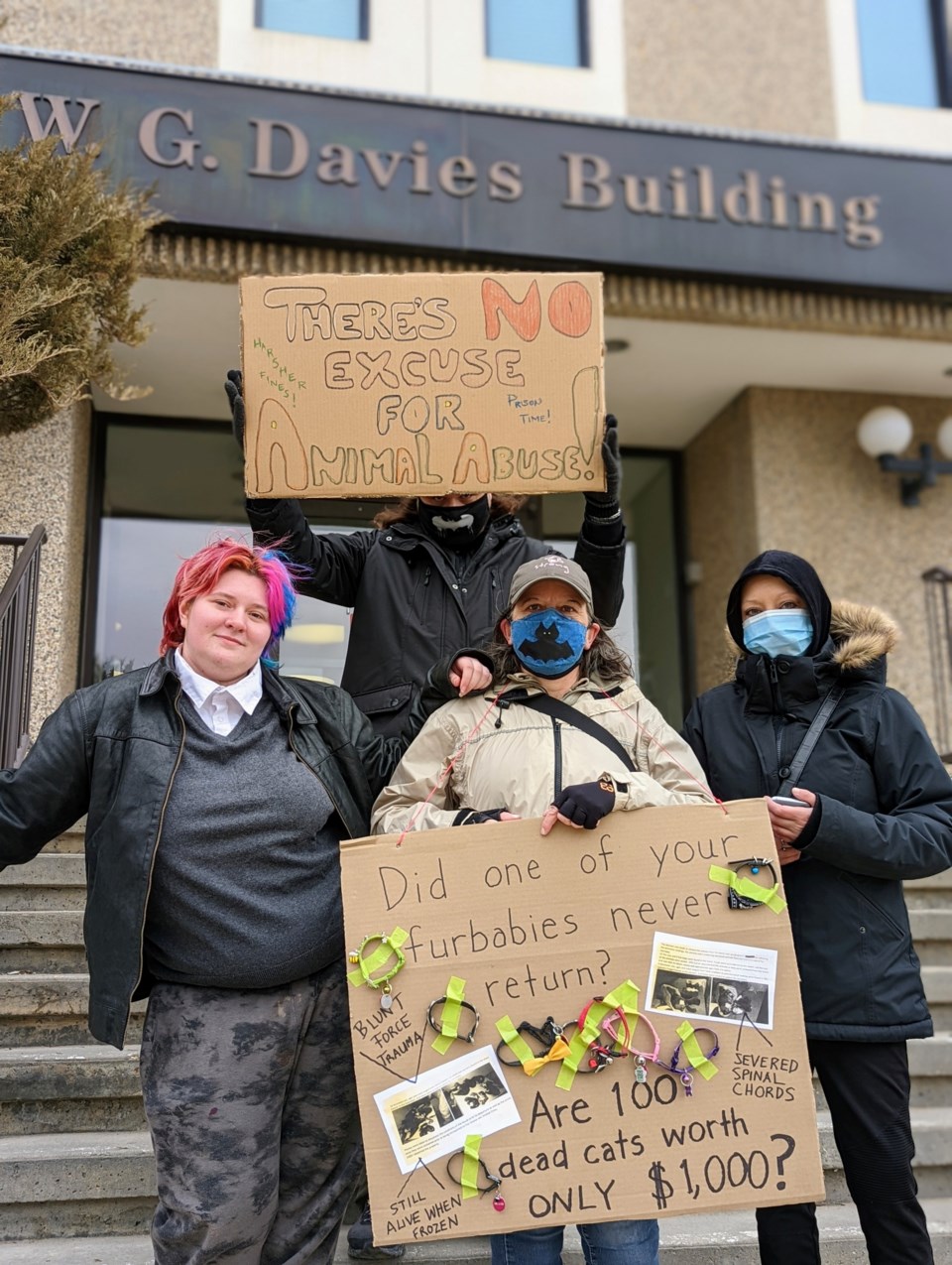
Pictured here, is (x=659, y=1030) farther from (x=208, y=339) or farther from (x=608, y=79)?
(x=608, y=79)

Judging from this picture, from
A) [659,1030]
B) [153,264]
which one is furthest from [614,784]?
[153,264]

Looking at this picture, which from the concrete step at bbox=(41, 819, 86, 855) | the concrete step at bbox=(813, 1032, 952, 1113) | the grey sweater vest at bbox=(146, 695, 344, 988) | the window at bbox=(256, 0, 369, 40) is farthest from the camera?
the window at bbox=(256, 0, 369, 40)

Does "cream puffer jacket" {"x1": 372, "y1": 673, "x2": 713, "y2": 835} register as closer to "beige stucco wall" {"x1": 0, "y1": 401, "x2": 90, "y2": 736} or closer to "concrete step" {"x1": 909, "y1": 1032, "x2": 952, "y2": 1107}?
"concrete step" {"x1": 909, "y1": 1032, "x2": 952, "y2": 1107}

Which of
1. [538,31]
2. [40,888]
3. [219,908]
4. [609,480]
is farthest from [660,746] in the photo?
[538,31]

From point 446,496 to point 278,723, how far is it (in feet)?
2.76

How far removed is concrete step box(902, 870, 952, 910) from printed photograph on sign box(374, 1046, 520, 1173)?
2.95m

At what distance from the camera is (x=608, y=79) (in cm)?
648

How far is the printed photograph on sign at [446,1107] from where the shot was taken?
6.42 ft

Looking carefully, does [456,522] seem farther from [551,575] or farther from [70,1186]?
[70,1186]

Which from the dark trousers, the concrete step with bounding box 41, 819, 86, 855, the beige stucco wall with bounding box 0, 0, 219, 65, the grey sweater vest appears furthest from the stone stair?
the beige stucco wall with bounding box 0, 0, 219, 65

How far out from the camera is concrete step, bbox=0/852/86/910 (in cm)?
389

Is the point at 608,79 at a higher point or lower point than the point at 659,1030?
higher

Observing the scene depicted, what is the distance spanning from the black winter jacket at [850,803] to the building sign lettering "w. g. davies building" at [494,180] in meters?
3.71

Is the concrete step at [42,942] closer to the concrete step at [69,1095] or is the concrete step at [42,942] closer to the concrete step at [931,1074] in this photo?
the concrete step at [69,1095]
